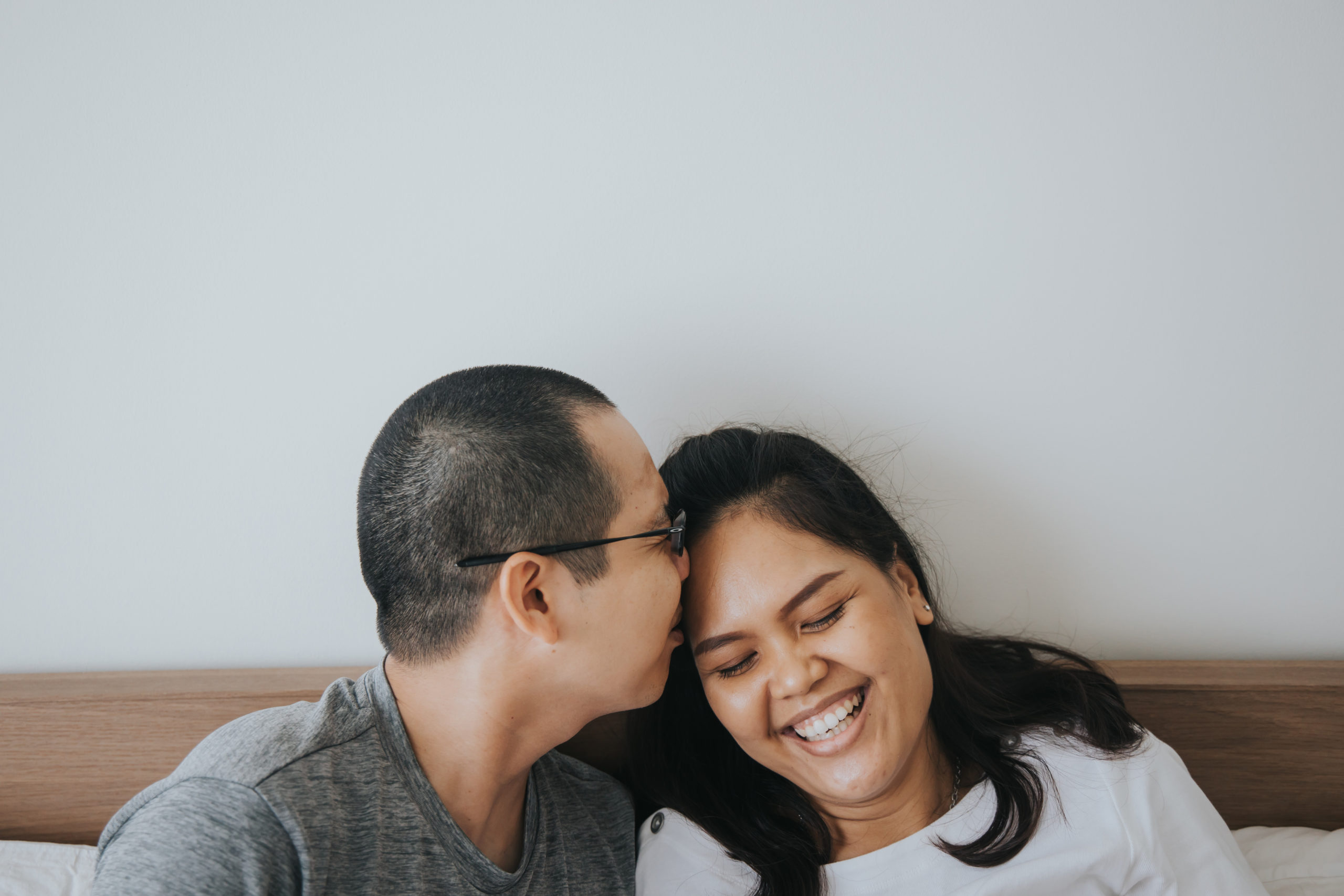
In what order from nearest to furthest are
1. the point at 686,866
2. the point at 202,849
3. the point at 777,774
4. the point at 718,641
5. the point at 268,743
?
the point at 202,849, the point at 268,743, the point at 718,641, the point at 686,866, the point at 777,774

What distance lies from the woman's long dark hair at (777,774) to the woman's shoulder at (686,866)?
0.02 m

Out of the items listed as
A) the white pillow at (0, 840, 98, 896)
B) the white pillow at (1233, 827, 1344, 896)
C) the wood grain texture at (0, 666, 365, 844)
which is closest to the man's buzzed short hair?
the wood grain texture at (0, 666, 365, 844)

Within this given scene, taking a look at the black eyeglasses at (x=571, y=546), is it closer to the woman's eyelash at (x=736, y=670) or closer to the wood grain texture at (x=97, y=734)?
the woman's eyelash at (x=736, y=670)

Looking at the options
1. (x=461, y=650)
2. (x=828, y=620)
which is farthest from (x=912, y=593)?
(x=461, y=650)

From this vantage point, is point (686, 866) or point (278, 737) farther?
point (686, 866)

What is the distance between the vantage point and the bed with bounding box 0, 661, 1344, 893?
1.27 m

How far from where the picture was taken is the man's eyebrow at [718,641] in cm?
104

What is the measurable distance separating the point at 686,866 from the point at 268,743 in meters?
0.63

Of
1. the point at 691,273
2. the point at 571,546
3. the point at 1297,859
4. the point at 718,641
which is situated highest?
the point at 691,273

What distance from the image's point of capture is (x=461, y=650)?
997 millimetres

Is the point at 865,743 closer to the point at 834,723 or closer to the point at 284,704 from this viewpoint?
the point at 834,723

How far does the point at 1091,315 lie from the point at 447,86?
114 cm

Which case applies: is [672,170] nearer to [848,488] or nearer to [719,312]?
[719,312]

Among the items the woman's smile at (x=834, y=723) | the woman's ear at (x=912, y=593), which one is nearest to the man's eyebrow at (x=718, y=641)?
the woman's smile at (x=834, y=723)
